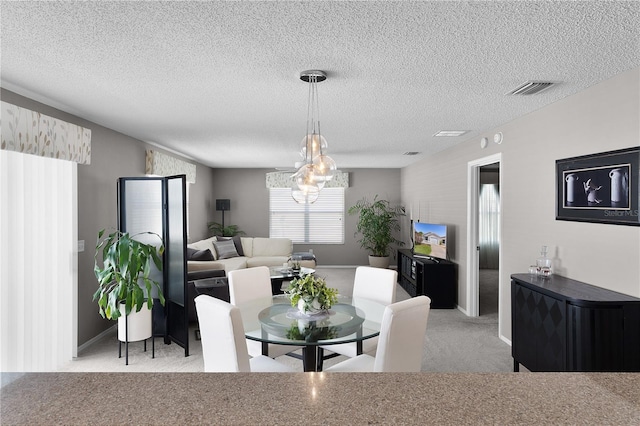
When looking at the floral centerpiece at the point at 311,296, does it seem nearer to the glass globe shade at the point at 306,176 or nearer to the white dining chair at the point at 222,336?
the white dining chair at the point at 222,336

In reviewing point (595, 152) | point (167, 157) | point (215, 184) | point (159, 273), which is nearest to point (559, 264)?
point (595, 152)

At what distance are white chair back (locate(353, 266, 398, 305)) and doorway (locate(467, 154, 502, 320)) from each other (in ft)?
5.65

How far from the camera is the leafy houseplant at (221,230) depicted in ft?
29.1

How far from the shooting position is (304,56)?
2.37m

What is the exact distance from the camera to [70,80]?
283cm

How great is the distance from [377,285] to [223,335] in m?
1.73

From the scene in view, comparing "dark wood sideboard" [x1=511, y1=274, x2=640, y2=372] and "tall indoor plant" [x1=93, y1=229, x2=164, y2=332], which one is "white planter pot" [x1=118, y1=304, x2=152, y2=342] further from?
"dark wood sideboard" [x1=511, y1=274, x2=640, y2=372]

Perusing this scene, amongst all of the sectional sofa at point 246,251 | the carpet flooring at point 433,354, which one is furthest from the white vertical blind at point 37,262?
the sectional sofa at point 246,251

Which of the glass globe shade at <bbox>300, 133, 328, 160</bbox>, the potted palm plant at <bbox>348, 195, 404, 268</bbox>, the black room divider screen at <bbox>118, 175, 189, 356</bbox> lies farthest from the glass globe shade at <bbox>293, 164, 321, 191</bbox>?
the potted palm plant at <bbox>348, 195, 404, 268</bbox>

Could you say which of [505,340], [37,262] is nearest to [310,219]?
[505,340]

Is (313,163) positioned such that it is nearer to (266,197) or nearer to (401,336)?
(401,336)

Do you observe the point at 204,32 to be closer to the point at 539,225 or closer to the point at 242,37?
the point at 242,37

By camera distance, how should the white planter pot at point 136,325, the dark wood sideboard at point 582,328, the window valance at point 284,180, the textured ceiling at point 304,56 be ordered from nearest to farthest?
the textured ceiling at point 304,56, the dark wood sideboard at point 582,328, the white planter pot at point 136,325, the window valance at point 284,180

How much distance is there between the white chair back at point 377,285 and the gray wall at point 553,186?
4.70 ft
